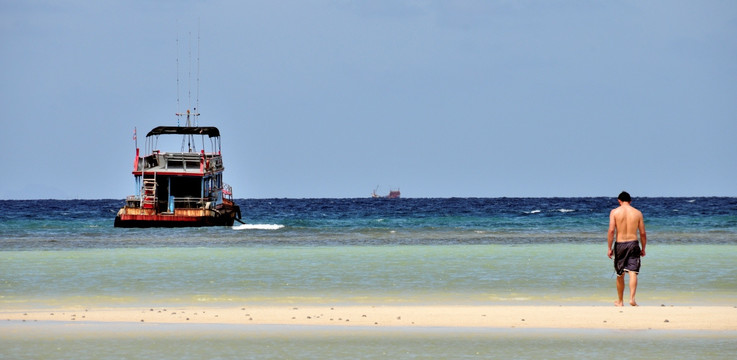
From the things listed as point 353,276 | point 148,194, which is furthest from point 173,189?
point 353,276

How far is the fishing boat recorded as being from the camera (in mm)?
52594

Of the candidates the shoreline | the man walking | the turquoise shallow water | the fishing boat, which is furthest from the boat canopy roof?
the man walking

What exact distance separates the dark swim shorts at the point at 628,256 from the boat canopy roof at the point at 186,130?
40.9 m

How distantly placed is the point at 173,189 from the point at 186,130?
11.4ft

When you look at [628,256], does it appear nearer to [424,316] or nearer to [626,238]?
[626,238]

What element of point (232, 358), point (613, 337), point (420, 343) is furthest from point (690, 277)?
point (232, 358)

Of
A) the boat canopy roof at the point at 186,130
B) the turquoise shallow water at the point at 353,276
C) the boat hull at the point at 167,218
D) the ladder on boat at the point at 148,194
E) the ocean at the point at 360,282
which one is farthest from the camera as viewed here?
the boat canopy roof at the point at 186,130

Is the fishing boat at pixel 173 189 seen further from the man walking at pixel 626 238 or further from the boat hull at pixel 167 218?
the man walking at pixel 626 238

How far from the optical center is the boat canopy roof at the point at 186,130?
2128 inches

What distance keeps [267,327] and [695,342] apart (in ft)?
18.7

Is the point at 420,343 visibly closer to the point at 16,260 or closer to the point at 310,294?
the point at 310,294

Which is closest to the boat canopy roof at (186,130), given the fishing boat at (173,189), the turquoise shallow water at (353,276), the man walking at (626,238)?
the fishing boat at (173,189)

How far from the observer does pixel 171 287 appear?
2042 cm

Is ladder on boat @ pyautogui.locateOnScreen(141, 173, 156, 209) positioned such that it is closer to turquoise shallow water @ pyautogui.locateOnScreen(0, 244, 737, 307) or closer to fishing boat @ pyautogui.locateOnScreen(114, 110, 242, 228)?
fishing boat @ pyautogui.locateOnScreen(114, 110, 242, 228)
